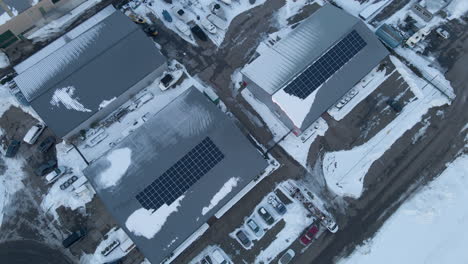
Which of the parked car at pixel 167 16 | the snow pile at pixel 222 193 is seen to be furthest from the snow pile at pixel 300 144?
the parked car at pixel 167 16

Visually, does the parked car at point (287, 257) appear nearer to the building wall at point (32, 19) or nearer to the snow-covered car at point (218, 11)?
the snow-covered car at point (218, 11)

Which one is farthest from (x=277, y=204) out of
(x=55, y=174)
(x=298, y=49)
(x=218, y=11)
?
(x=218, y=11)

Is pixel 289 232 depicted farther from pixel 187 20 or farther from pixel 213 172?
pixel 187 20

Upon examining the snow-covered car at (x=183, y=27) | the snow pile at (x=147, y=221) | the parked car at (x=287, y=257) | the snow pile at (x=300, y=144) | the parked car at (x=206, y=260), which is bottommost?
the parked car at (x=287, y=257)

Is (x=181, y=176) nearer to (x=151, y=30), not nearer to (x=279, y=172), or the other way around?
(x=279, y=172)

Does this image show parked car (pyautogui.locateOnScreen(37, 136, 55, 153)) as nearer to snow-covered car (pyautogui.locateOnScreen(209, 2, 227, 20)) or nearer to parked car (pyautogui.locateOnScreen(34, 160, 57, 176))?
parked car (pyautogui.locateOnScreen(34, 160, 57, 176))

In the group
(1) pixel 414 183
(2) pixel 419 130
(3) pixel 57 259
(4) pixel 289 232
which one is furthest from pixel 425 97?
(3) pixel 57 259
